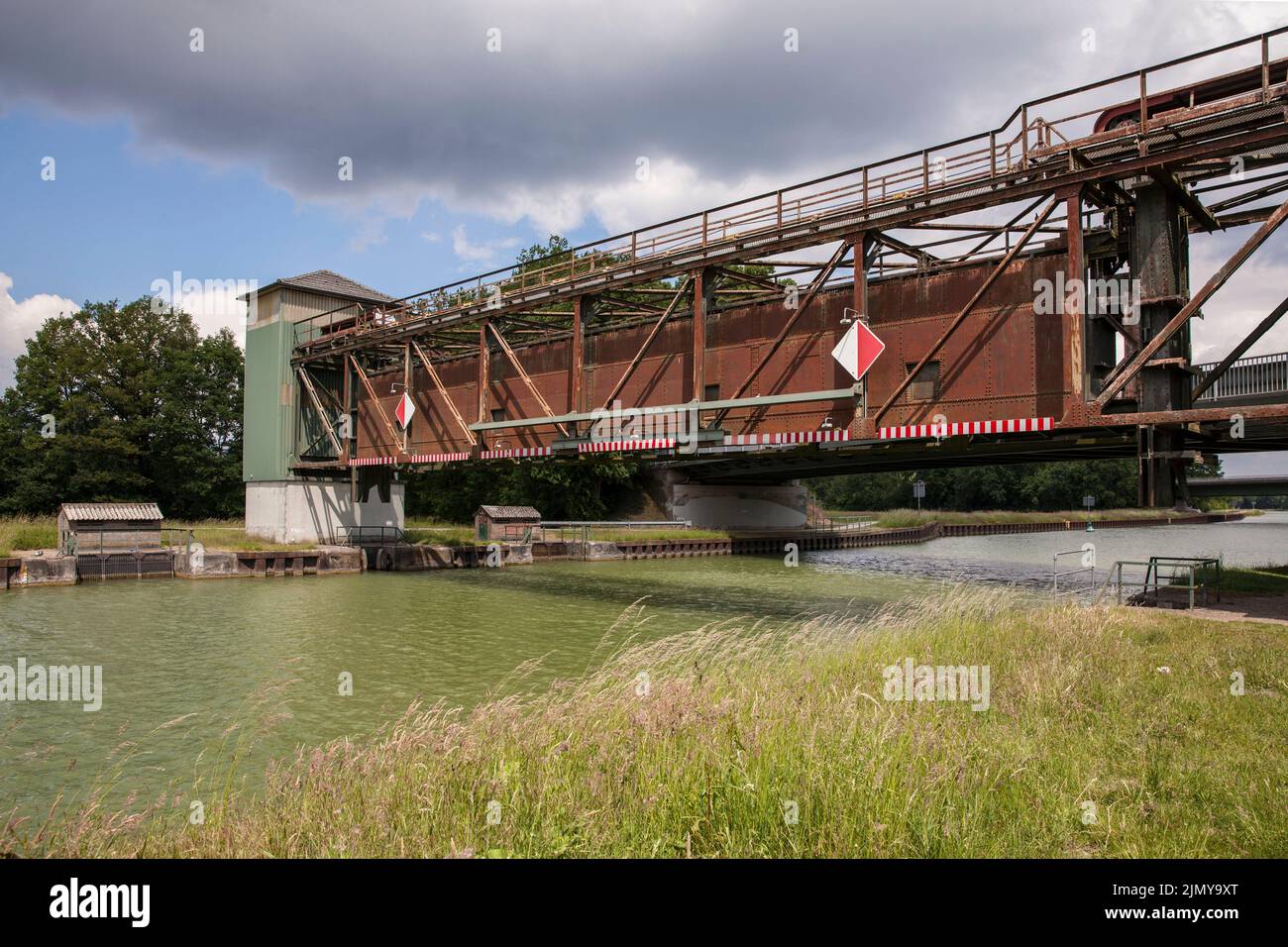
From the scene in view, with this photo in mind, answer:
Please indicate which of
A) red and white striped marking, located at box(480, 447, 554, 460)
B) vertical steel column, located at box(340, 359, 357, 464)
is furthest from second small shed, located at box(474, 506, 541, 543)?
red and white striped marking, located at box(480, 447, 554, 460)

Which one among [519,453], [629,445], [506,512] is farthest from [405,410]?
[506,512]

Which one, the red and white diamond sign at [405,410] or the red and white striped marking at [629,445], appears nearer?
the red and white striped marking at [629,445]

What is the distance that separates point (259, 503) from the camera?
140 feet

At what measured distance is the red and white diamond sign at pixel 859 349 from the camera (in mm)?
19547

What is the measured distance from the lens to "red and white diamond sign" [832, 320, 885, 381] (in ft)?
64.1

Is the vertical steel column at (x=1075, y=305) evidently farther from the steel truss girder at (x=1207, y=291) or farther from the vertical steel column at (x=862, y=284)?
the vertical steel column at (x=862, y=284)

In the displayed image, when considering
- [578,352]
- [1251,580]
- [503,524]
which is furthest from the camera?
[503,524]

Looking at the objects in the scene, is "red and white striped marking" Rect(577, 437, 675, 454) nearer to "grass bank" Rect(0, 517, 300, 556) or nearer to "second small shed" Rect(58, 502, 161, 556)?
"grass bank" Rect(0, 517, 300, 556)

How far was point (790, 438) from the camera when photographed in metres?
20.5

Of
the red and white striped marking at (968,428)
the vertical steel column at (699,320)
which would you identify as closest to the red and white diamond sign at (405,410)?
the vertical steel column at (699,320)

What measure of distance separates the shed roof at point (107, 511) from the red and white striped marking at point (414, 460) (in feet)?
28.3

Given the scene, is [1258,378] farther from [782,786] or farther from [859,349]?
[782,786]

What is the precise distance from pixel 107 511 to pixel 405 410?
42.6 feet
